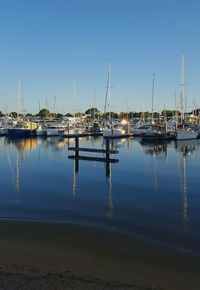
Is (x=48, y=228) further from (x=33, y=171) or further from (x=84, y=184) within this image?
(x=33, y=171)

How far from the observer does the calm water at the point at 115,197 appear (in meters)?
14.8

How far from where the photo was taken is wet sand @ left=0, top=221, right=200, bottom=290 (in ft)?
29.5

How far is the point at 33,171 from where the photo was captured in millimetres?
31500

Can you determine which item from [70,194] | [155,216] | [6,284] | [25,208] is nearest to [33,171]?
[70,194]

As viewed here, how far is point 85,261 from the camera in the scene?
432 inches

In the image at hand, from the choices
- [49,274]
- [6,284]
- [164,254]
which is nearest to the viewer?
[6,284]

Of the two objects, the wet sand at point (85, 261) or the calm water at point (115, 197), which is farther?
the calm water at point (115, 197)

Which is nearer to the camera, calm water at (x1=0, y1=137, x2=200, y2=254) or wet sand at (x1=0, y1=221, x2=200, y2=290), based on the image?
wet sand at (x1=0, y1=221, x2=200, y2=290)

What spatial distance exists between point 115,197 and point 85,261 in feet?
31.1

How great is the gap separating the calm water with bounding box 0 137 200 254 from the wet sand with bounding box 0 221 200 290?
1174 millimetres

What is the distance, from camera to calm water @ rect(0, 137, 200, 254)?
14.8m

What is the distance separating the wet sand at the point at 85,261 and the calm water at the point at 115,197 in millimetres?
1174

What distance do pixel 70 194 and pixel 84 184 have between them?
3588 mm

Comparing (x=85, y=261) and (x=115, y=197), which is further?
(x=115, y=197)
